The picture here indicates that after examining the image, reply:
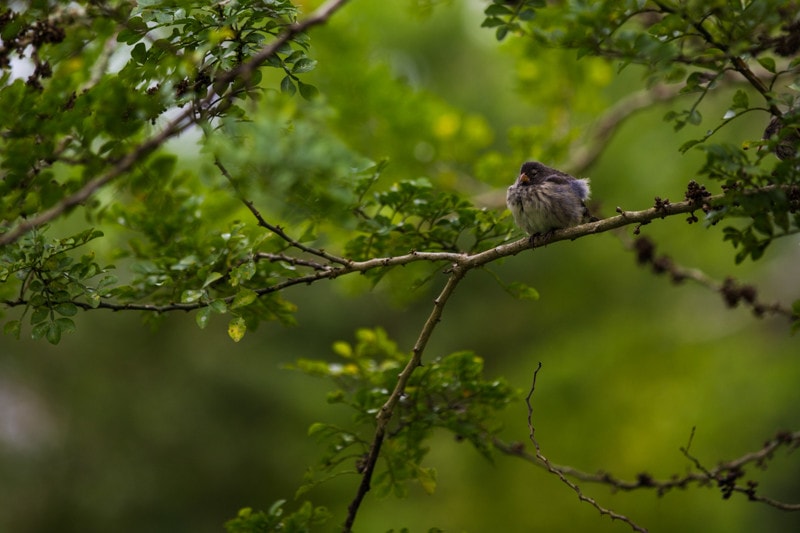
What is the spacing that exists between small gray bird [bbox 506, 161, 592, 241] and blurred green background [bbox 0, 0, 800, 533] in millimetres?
2534

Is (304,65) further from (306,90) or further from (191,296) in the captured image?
(191,296)

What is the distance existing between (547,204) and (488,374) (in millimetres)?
8022

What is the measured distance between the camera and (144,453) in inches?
424

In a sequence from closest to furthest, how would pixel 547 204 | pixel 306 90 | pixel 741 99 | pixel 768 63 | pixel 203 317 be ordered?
1. pixel 741 99
2. pixel 768 63
3. pixel 203 317
4. pixel 306 90
5. pixel 547 204

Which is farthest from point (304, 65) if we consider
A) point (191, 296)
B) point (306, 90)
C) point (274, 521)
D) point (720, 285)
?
point (720, 285)

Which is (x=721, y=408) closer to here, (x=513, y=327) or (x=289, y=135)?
(x=513, y=327)

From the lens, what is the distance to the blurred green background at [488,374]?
9.45 metres

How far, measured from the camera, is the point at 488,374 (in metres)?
12.4

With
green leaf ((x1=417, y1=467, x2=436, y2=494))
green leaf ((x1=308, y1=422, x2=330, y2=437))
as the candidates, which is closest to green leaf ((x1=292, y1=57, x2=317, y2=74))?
green leaf ((x1=308, y1=422, x2=330, y2=437))

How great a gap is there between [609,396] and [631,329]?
1299 millimetres

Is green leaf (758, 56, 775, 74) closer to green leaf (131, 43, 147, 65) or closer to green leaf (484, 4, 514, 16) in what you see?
green leaf (484, 4, 514, 16)

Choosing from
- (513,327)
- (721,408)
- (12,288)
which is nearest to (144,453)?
(513,327)

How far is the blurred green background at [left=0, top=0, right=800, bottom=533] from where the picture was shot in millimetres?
9445

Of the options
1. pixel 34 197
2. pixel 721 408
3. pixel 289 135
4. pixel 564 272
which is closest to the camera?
pixel 289 135
